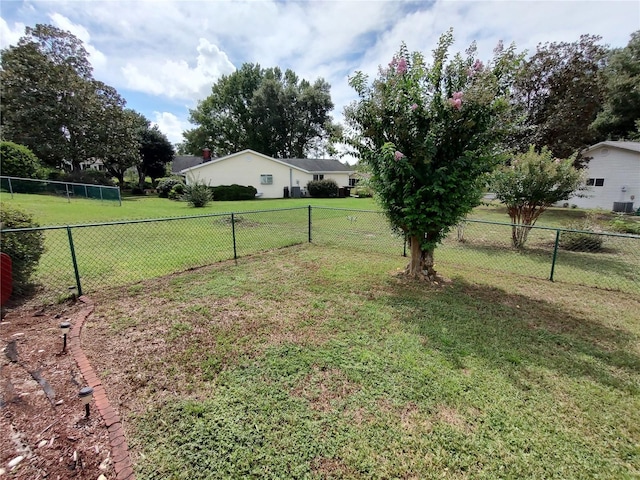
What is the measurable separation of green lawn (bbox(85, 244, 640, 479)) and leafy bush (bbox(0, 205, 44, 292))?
1199 mm

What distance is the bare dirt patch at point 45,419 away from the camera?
185 cm

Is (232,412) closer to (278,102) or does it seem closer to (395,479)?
(395,479)

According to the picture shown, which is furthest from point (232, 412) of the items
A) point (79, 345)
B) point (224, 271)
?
point (224, 271)

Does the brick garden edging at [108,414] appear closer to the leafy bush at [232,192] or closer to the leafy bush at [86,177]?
the leafy bush at [232,192]

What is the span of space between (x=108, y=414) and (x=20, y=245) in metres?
3.58

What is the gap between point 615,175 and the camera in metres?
18.2

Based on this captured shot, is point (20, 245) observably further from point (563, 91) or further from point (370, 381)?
point (563, 91)

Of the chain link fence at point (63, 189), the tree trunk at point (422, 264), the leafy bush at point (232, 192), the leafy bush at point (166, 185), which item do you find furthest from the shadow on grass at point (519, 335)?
the leafy bush at point (166, 185)

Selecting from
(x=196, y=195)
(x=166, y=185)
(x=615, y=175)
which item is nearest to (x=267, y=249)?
(x=196, y=195)

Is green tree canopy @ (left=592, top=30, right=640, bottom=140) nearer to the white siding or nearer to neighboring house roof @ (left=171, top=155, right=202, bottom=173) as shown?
the white siding

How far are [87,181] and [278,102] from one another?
2442 centimetres

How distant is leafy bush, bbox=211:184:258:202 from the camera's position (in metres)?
22.4

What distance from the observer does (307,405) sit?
8.01 ft

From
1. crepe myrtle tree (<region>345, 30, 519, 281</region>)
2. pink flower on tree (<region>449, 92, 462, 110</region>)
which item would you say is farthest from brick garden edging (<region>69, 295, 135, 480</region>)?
pink flower on tree (<region>449, 92, 462, 110</region>)
